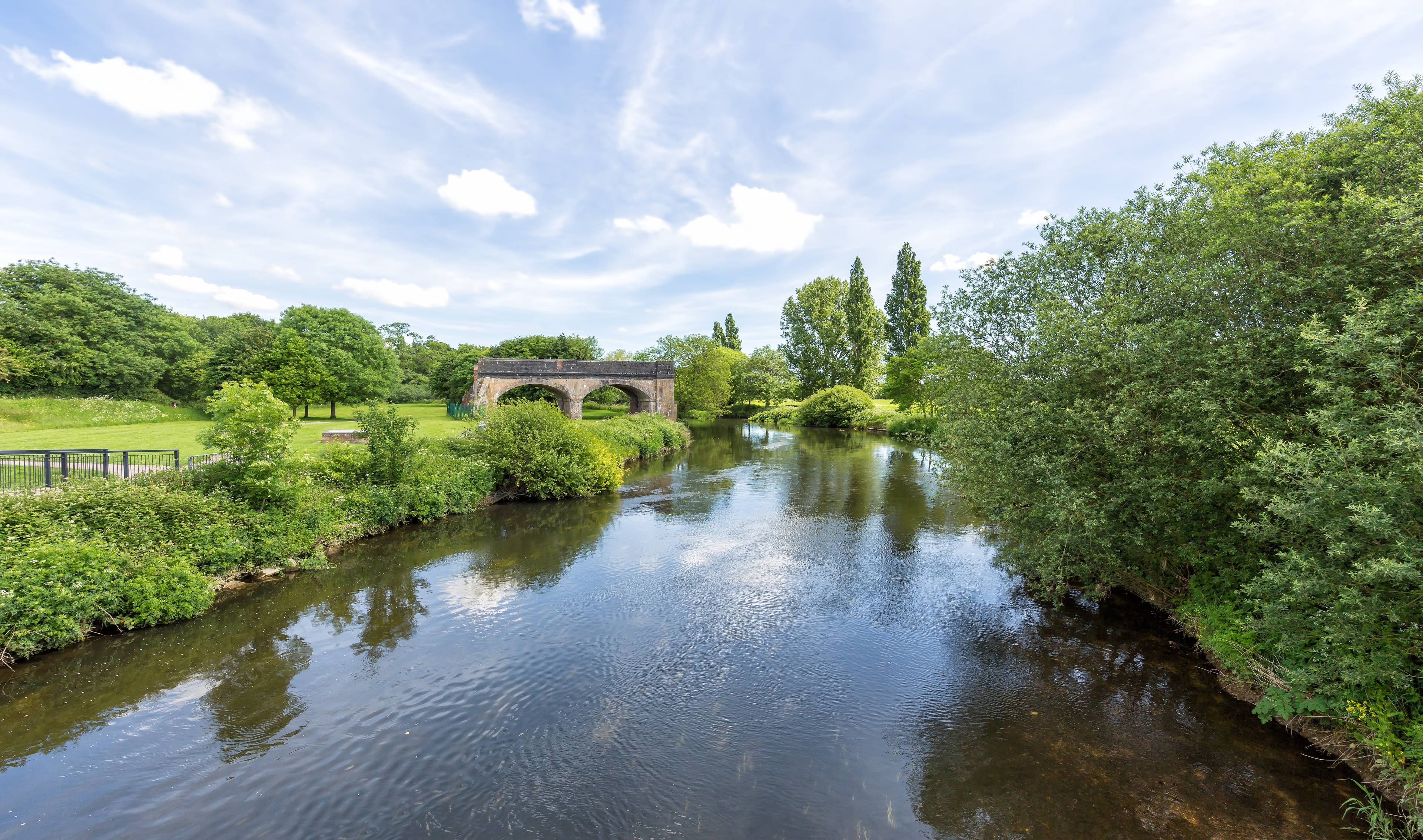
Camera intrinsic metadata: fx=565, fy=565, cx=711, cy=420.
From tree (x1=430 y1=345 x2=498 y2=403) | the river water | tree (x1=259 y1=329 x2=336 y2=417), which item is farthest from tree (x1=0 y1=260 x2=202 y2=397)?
the river water

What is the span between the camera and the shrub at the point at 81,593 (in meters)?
7.95

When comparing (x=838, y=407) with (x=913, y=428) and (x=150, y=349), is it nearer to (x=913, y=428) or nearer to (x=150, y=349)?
(x=913, y=428)

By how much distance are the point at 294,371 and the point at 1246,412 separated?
45.1 metres

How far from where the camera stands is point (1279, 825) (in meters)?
5.48

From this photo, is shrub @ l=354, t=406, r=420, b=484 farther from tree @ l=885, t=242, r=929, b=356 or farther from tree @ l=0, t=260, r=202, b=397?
tree @ l=885, t=242, r=929, b=356

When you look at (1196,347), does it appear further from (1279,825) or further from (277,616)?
(277,616)

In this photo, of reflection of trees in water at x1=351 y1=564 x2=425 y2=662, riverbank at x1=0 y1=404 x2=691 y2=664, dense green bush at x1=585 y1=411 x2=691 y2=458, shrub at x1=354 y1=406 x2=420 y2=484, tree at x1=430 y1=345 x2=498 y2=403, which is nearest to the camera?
riverbank at x1=0 y1=404 x2=691 y2=664

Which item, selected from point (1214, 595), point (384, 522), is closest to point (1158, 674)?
point (1214, 595)

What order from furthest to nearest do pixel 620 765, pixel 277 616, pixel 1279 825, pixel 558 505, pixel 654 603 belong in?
pixel 558 505
pixel 654 603
pixel 277 616
pixel 620 765
pixel 1279 825

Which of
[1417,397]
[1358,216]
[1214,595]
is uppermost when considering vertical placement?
[1358,216]

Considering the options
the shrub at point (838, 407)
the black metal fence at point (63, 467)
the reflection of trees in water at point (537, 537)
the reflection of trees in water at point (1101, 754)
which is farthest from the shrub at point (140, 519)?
the shrub at point (838, 407)

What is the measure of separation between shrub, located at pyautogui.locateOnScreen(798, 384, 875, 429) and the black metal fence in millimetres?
43932

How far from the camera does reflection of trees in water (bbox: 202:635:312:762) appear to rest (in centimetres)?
682

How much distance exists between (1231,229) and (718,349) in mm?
57553
